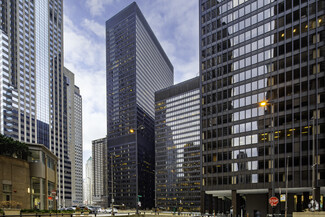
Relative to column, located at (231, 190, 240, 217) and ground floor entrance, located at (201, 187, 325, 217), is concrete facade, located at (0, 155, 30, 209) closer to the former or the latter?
ground floor entrance, located at (201, 187, 325, 217)

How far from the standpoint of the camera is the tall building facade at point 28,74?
156m

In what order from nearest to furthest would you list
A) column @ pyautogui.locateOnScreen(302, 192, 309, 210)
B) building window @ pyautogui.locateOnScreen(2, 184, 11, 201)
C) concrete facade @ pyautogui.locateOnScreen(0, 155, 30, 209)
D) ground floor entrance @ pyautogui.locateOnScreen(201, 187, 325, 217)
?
building window @ pyautogui.locateOnScreen(2, 184, 11, 201) < concrete facade @ pyautogui.locateOnScreen(0, 155, 30, 209) < column @ pyautogui.locateOnScreen(302, 192, 309, 210) < ground floor entrance @ pyautogui.locateOnScreen(201, 187, 325, 217)

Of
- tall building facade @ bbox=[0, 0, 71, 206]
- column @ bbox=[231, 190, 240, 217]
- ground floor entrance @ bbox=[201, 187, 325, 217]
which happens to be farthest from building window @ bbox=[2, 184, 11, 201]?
tall building facade @ bbox=[0, 0, 71, 206]

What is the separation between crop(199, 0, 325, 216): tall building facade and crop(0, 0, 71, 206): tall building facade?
119431 mm

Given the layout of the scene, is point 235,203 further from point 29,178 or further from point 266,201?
point 29,178

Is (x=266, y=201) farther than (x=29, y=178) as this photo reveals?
Yes

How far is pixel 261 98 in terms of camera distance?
7050cm

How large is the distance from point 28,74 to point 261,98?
482 feet

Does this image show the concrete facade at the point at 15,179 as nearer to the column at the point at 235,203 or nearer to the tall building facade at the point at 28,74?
the column at the point at 235,203

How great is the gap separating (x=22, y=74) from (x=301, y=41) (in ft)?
504

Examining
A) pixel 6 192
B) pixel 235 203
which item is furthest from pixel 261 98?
pixel 6 192

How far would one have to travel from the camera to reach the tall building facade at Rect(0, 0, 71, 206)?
155625 millimetres

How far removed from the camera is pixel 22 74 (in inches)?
6565

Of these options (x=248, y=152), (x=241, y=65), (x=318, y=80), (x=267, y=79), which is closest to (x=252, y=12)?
(x=241, y=65)
